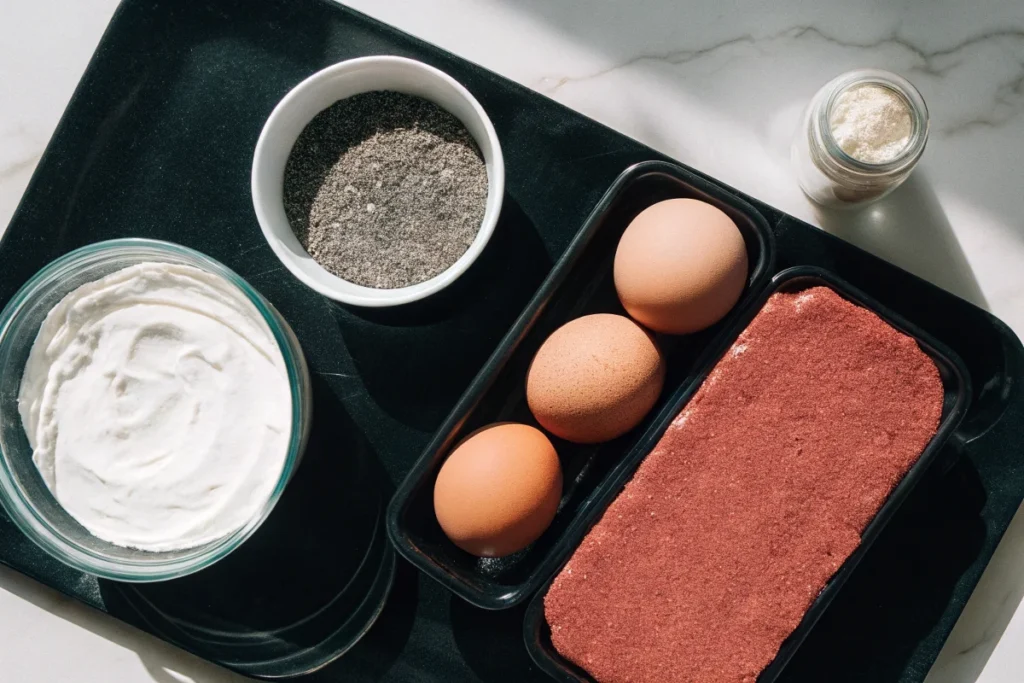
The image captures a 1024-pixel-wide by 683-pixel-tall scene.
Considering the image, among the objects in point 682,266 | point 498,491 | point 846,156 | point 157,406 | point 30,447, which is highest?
point 846,156

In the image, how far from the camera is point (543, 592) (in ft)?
2.35

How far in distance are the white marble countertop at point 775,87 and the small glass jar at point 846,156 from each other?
3cm

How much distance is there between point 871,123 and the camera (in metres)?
0.76

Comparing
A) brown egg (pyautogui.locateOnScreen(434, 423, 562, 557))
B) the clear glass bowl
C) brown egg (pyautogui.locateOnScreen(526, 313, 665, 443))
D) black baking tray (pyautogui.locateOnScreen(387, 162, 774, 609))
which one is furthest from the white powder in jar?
the clear glass bowl

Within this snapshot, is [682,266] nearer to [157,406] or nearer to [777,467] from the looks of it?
[777,467]

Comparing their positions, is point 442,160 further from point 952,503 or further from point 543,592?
point 952,503

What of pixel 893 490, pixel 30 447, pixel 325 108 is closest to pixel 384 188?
pixel 325 108

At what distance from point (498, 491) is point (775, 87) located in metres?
0.49

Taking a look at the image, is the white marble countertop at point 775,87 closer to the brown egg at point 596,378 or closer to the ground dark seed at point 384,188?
the ground dark seed at point 384,188

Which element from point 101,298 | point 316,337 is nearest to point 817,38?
point 316,337

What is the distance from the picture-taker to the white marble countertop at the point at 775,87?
84 centimetres

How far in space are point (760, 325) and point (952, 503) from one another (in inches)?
10.9

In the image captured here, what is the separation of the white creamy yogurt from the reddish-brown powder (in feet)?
1.00

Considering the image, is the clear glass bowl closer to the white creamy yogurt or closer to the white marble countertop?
the white creamy yogurt
